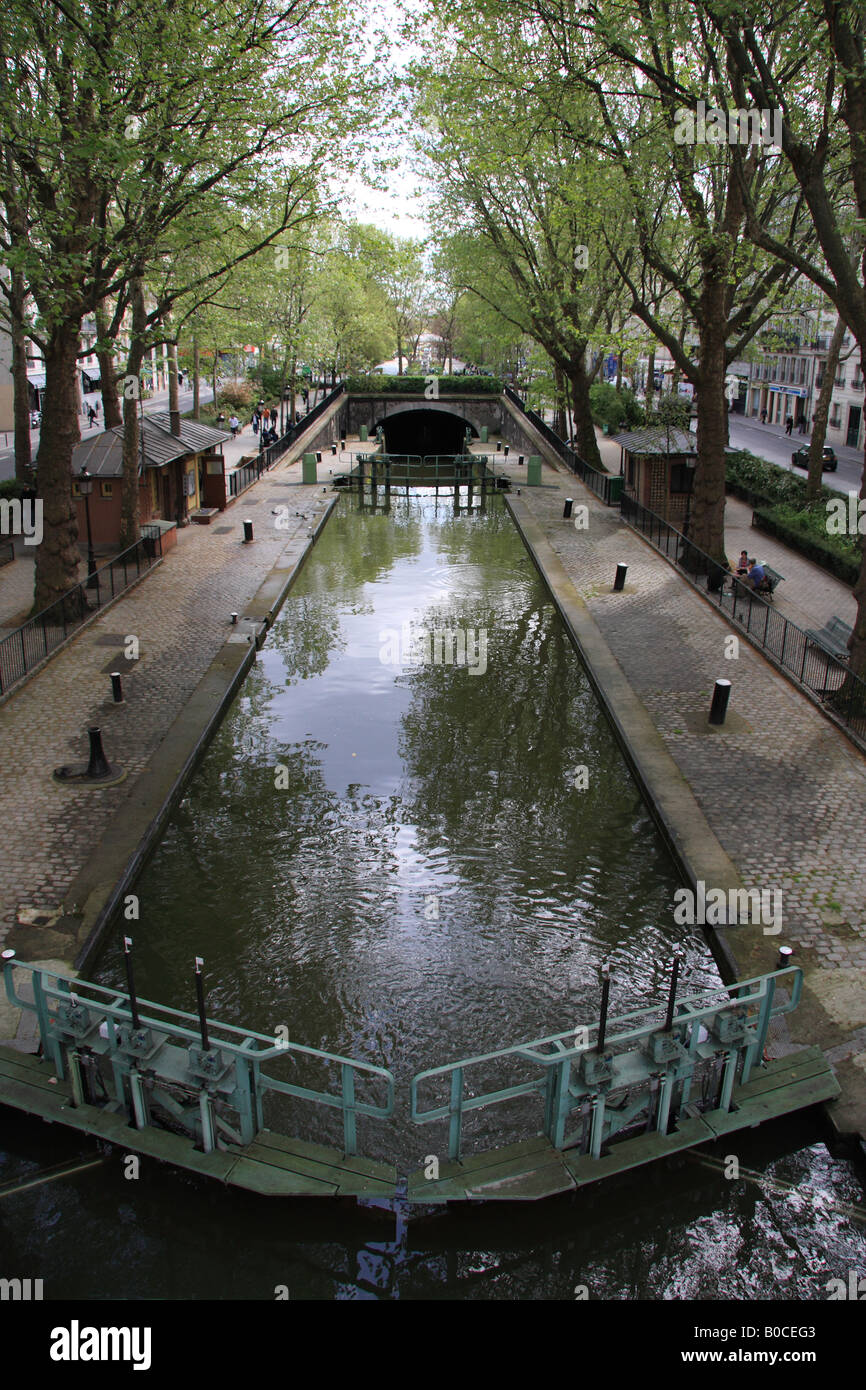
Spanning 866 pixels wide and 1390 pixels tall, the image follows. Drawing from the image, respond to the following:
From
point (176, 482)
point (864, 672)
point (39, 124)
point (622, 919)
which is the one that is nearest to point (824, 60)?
point (864, 672)

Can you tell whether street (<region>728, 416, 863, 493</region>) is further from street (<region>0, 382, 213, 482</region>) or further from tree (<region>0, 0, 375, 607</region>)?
street (<region>0, 382, 213, 482</region>)

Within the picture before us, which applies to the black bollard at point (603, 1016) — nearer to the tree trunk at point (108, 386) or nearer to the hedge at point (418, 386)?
the tree trunk at point (108, 386)

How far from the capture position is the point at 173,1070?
7.52 meters

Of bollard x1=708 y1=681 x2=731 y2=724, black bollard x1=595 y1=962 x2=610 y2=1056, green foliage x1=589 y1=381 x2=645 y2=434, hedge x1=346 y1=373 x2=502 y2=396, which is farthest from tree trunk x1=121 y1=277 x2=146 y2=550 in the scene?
hedge x1=346 y1=373 x2=502 y2=396

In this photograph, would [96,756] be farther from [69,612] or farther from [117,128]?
[117,128]

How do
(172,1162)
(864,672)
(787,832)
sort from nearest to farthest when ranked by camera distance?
1. (172,1162)
2. (787,832)
3. (864,672)

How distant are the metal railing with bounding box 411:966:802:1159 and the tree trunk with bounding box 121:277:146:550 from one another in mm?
18728

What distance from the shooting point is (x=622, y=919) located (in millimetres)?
10523

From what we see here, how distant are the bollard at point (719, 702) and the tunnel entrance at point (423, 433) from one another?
55.4m

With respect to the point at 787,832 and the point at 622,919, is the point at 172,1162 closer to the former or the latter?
the point at 622,919

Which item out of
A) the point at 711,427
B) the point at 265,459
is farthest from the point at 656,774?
the point at 265,459

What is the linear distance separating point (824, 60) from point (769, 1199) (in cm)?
1481

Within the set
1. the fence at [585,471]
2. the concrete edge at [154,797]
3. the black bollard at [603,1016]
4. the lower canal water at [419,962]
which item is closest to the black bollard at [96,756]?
the concrete edge at [154,797]
